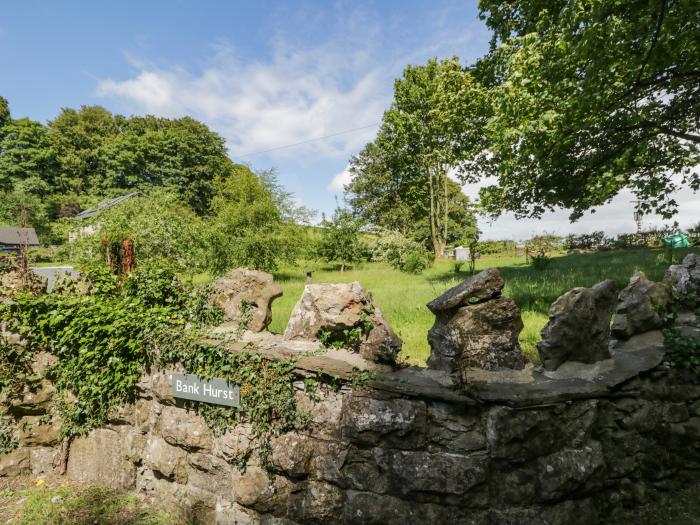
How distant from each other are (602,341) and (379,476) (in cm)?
267

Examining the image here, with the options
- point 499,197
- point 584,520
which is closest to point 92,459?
point 584,520

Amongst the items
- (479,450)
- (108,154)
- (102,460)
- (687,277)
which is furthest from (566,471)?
(108,154)

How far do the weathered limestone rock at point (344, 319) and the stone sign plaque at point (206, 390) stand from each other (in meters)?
0.84

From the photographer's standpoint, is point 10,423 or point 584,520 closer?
point 584,520

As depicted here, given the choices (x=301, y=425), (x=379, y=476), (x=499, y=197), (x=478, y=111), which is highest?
(x=478, y=111)

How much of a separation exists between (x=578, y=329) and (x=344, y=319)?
237 centimetres

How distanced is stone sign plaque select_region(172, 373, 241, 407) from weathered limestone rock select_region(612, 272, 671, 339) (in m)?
4.56

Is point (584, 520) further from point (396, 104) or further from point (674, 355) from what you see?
point (396, 104)

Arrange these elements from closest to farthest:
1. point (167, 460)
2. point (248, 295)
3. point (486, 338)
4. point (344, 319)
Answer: point (486, 338), point (344, 319), point (167, 460), point (248, 295)

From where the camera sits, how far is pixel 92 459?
4.50 m

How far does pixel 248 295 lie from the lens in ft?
14.4

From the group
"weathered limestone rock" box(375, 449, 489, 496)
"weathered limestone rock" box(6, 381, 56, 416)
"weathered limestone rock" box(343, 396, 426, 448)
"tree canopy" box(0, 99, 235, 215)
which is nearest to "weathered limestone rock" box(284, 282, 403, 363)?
"weathered limestone rock" box(343, 396, 426, 448)

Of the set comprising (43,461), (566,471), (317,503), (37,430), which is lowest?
(43,461)

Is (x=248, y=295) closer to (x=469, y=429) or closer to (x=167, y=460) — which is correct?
(x=167, y=460)
